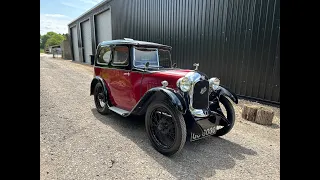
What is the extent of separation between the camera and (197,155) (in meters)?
2.95

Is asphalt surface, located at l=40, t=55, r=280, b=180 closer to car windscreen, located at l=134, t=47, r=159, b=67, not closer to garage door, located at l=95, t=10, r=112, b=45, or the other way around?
car windscreen, located at l=134, t=47, r=159, b=67

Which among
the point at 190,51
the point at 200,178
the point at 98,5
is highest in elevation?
the point at 98,5

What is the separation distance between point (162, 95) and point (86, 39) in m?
19.2

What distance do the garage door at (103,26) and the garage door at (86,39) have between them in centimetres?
260

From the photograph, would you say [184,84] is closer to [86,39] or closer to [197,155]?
[197,155]

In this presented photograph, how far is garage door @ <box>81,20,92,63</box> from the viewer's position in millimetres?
18973

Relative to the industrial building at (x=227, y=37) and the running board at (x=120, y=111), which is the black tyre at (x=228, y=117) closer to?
the running board at (x=120, y=111)

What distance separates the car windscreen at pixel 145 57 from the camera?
379cm

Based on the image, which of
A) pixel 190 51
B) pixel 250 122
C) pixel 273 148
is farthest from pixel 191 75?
pixel 190 51

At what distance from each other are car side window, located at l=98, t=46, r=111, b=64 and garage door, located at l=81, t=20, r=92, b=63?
15673mm

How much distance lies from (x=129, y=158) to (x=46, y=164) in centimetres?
112

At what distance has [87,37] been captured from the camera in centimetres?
1953

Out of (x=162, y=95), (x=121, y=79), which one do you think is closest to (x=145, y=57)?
(x=121, y=79)
